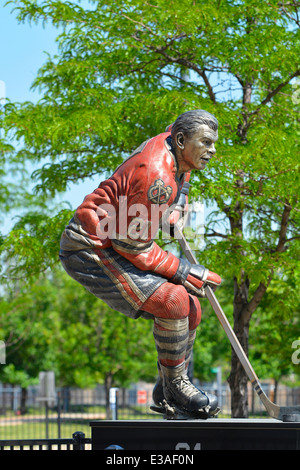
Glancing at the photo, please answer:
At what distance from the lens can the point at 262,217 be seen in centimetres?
930

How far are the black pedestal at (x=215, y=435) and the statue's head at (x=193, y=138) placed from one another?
1656 mm

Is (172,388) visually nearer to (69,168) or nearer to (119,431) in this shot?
(119,431)

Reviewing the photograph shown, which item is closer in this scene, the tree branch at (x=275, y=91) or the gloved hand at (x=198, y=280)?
the gloved hand at (x=198, y=280)

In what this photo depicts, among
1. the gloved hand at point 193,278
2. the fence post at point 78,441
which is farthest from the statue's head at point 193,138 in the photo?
the fence post at point 78,441

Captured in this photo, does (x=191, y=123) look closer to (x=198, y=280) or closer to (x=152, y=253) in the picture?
(x=152, y=253)

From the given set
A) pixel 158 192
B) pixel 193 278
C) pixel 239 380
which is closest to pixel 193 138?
pixel 158 192

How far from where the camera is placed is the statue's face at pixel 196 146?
454cm

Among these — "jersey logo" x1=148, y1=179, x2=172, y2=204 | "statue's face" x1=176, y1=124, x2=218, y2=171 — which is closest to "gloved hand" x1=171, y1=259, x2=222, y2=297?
"jersey logo" x1=148, y1=179, x2=172, y2=204

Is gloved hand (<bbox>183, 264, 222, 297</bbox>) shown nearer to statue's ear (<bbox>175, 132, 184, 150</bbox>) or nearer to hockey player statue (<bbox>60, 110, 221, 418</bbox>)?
hockey player statue (<bbox>60, 110, 221, 418</bbox>)

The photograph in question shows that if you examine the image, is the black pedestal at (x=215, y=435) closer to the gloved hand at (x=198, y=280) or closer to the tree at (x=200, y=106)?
the gloved hand at (x=198, y=280)

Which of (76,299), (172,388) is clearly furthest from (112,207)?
(76,299)

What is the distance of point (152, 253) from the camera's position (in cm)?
437

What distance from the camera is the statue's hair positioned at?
454cm

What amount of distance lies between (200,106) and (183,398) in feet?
13.5
